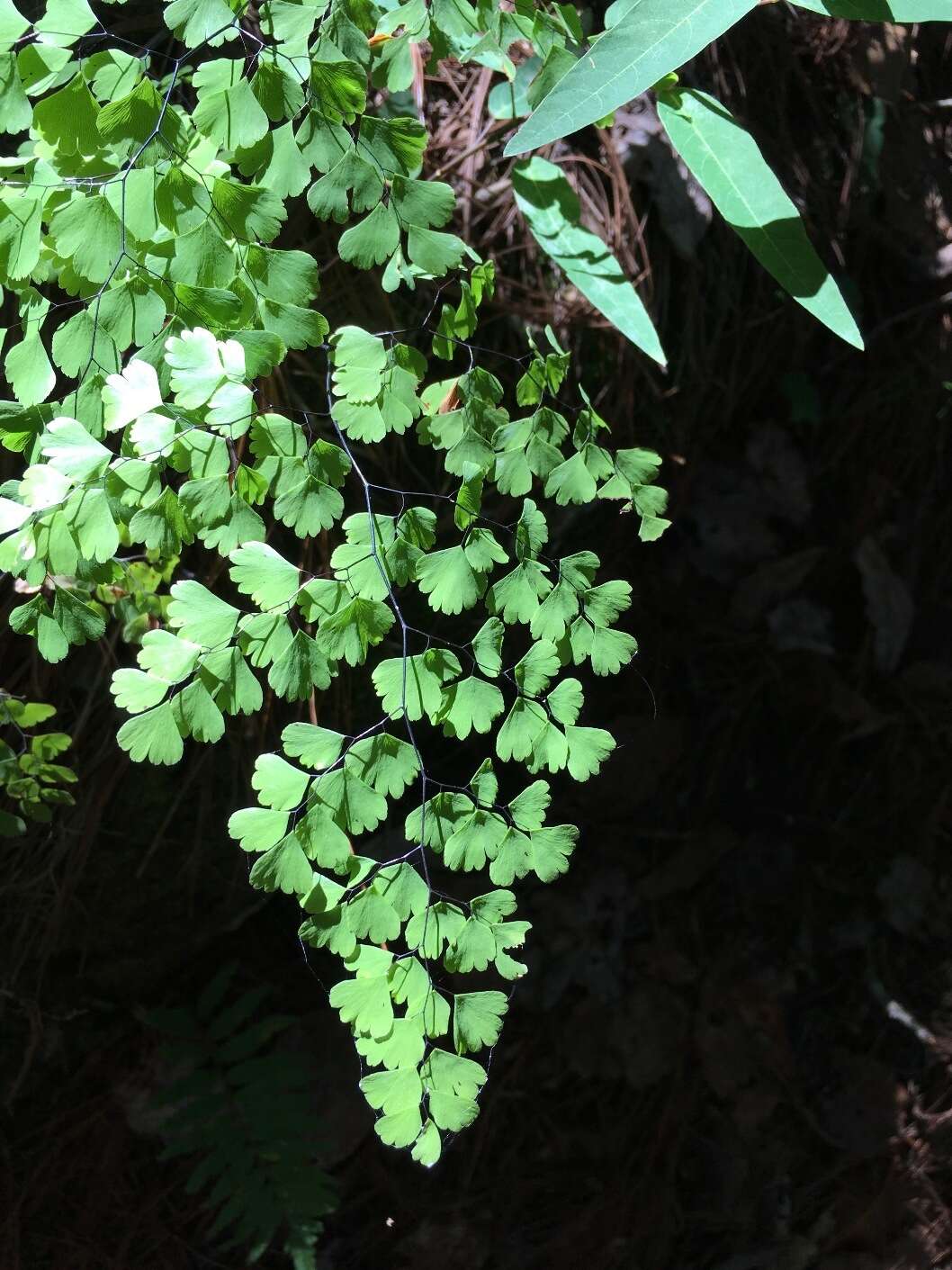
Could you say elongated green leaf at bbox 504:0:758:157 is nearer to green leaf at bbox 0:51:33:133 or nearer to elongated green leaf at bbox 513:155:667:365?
elongated green leaf at bbox 513:155:667:365

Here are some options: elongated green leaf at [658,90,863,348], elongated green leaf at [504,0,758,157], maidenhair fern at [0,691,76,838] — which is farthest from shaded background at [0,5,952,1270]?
elongated green leaf at [504,0,758,157]

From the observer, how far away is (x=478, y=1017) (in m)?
0.79

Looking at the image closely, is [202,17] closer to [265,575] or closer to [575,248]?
[265,575]

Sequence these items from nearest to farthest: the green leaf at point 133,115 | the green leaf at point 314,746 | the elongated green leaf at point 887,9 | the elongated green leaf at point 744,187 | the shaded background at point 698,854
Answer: the green leaf at point 133,115
the green leaf at point 314,746
the elongated green leaf at point 887,9
the elongated green leaf at point 744,187
the shaded background at point 698,854

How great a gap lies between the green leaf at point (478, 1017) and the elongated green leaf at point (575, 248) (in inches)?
26.7

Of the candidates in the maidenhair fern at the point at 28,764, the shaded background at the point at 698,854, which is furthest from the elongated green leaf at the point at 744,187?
the maidenhair fern at the point at 28,764

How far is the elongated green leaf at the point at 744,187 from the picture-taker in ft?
3.28

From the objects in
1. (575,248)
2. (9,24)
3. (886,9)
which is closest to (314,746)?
(9,24)

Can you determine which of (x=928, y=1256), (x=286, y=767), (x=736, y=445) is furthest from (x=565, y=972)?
(x=286, y=767)

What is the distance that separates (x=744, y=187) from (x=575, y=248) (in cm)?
19

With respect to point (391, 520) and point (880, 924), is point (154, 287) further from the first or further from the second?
point (880, 924)

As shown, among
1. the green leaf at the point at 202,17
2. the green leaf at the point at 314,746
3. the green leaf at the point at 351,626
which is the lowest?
the green leaf at the point at 314,746

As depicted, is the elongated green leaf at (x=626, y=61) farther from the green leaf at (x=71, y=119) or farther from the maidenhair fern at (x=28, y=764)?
the maidenhair fern at (x=28, y=764)

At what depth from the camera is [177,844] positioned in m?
1.38
